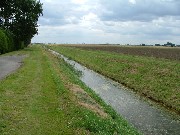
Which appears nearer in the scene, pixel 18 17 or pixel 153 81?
pixel 153 81

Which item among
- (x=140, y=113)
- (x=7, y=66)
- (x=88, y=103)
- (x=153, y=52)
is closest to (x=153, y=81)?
(x=140, y=113)

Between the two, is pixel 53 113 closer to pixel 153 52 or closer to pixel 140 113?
pixel 140 113

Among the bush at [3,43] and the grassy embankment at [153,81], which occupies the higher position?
the bush at [3,43]

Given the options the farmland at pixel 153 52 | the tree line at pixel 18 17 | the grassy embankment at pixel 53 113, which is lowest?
the farmland at pixel 153 52

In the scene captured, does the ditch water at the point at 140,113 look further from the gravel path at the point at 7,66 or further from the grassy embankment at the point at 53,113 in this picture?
the gravel path at the point at 7,66

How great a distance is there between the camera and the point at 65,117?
1620cm

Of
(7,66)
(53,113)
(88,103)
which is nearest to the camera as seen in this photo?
(53,113)

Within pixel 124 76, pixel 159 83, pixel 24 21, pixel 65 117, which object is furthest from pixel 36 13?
pixel 65 117

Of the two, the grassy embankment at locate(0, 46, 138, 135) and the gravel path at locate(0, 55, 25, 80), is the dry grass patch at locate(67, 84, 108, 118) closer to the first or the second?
the grassy embankment at locate(0, 46, 138, 135)

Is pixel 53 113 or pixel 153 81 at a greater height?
pixel 53 113

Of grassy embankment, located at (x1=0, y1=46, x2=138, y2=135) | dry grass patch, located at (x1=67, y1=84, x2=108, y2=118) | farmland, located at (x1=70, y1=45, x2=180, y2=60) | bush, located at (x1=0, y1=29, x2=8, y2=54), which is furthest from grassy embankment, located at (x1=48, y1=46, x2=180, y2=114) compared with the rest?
bush, located at (x1=0, y1=29, x2=8, y2=54)

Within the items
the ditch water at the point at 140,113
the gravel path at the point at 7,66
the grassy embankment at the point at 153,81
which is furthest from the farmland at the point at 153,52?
the ditch water at the point at 140,113

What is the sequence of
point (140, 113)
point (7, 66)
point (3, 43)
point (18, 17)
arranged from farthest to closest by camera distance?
1. point (18, 17)
2. point (3, 43)
3. point (7, 66)
4. point (140, 113)

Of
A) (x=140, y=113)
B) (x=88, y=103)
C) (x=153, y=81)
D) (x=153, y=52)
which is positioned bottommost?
(x=153, y=52)
